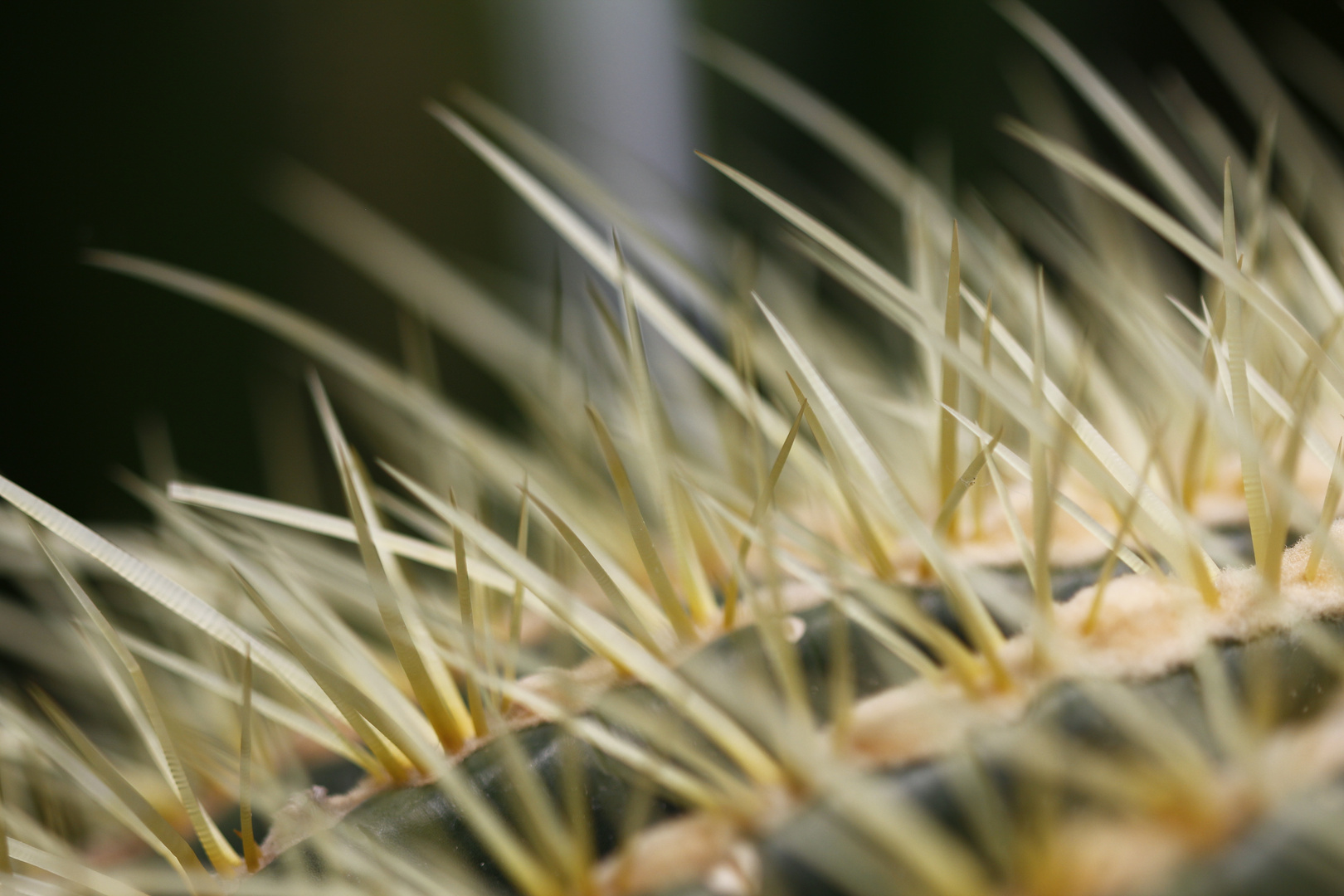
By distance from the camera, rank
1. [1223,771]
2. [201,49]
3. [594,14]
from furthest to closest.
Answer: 1. [594,14]
2. [201,49]
3. [1223,771]

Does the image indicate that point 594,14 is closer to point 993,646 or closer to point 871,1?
point 871,1

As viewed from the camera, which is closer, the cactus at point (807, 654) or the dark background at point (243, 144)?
the cactus at point (807, 654)

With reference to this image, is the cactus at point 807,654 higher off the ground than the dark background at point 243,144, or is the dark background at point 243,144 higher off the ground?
the dark background at point 243,144

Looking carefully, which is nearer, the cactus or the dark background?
the cactus

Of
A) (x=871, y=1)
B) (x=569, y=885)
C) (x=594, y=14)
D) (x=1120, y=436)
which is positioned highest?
(x=594, y=14)

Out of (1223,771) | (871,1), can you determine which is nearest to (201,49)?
(871,1)

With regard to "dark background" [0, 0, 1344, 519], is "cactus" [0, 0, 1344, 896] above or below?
below
